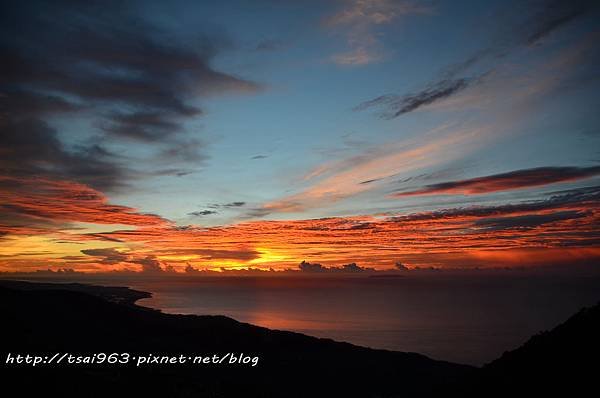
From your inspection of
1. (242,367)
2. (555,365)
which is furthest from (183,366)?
(555,365)

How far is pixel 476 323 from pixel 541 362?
15307 centimetres

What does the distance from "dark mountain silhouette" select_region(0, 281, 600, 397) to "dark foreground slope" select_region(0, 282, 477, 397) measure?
8.0 inches

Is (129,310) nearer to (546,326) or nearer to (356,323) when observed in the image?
(356,323)

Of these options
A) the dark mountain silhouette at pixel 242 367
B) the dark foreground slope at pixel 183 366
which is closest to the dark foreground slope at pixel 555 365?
the dark mountain silhouette at pixel 242 367

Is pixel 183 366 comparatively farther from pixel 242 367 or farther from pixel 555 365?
pixel 555 365

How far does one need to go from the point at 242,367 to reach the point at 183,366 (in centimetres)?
970

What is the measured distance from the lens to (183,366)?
58.2m

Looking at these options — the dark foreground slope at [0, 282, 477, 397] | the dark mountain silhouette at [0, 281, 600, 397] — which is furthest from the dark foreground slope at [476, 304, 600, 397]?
the dark foreground slope at [0, 282, 477, 397]

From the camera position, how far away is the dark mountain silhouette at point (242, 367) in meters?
35.2

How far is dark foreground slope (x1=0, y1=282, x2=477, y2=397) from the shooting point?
36.9 metres

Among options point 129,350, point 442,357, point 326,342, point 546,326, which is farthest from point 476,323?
point 129,350

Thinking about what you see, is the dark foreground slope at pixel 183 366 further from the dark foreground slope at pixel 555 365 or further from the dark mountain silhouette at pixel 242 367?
the dark foreground slope at pixel 555 365

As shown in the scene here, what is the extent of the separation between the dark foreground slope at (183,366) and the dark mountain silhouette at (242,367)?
20cm

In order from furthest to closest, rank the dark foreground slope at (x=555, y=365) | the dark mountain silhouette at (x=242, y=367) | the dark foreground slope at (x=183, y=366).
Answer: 1. the dark foreground slope at (x=183, y=366)
2. the dark mountain silhouette at (x=242, y=367)
3. the dark foreground slope at (x=555, y=365)
